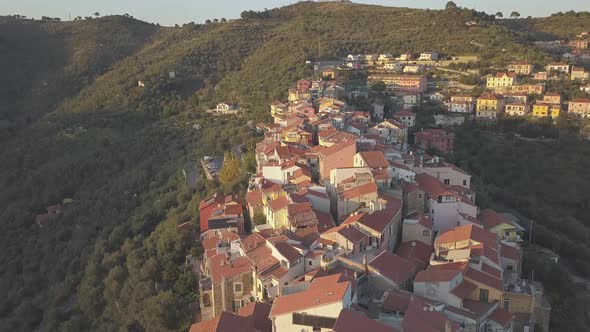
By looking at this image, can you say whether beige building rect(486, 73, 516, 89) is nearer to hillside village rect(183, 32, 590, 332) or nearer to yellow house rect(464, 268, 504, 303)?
hillside village rect(183, 32, 590, 332)

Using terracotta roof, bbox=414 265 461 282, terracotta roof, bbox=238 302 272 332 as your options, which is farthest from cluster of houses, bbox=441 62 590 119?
terracotta roof, bbox=238 302 272 332

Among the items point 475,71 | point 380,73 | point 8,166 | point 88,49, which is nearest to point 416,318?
point 8,166

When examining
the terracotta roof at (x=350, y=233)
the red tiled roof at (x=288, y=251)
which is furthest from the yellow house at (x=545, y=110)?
the red tiled roof at (x=288, y=251)

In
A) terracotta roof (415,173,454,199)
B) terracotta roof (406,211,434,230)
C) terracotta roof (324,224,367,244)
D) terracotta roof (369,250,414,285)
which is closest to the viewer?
terracotta roof (369,250,414,285)

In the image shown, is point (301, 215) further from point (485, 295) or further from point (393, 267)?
point (485, 295)

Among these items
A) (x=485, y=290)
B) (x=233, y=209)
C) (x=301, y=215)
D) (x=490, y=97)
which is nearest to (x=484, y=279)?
(x=485, y=290)

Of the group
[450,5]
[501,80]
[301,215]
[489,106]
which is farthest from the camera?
[450,5]
